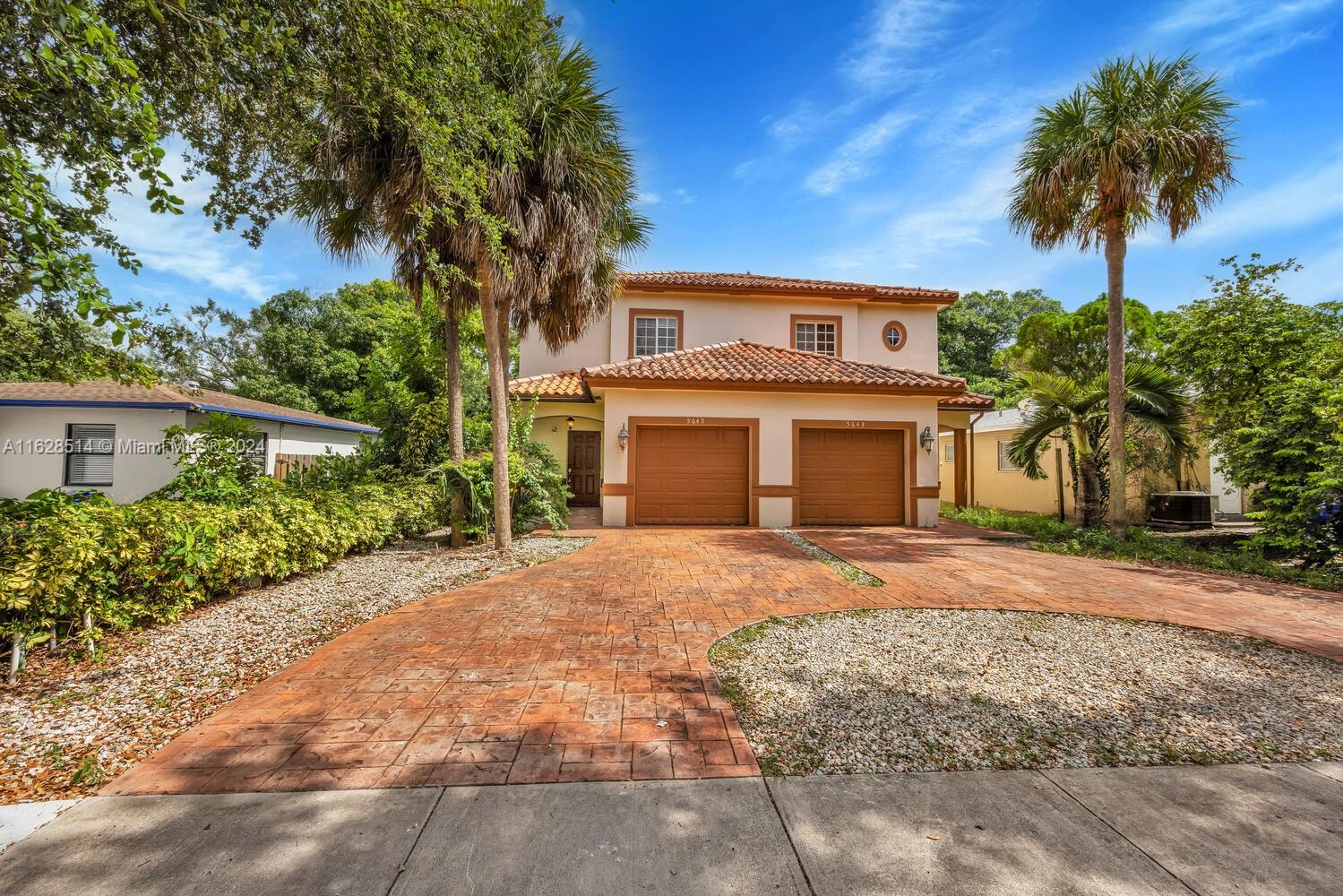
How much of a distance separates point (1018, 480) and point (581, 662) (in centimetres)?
1775

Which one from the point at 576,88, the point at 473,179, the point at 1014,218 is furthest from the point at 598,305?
the point at 1014,218

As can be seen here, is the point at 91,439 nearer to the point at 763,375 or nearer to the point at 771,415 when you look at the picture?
the point at 763,375

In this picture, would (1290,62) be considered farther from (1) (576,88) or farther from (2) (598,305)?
(2) (598,305)

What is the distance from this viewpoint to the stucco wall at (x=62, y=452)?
1404 cm

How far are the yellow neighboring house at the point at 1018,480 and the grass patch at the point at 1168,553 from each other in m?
3.45

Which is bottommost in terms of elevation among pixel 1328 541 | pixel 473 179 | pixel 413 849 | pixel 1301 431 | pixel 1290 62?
pixel 413 849

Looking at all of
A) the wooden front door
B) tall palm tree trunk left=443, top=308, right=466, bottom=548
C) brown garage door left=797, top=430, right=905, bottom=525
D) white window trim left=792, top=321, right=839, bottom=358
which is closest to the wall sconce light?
brown garage door left=797, top=430, right=905, bottom=525

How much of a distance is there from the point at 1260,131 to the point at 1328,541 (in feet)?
22.4

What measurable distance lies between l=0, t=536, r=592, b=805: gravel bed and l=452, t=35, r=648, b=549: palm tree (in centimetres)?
328

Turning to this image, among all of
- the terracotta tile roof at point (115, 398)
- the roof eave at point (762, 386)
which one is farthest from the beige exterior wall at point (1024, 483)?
the terracotta tile roof at point (115, 398)

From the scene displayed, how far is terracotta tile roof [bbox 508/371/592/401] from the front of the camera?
14070 millimetres

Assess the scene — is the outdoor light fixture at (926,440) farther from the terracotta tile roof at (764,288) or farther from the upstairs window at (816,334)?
the terracotta tile roof at (764,288)

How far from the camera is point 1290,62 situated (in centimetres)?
730

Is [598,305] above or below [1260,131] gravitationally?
below
